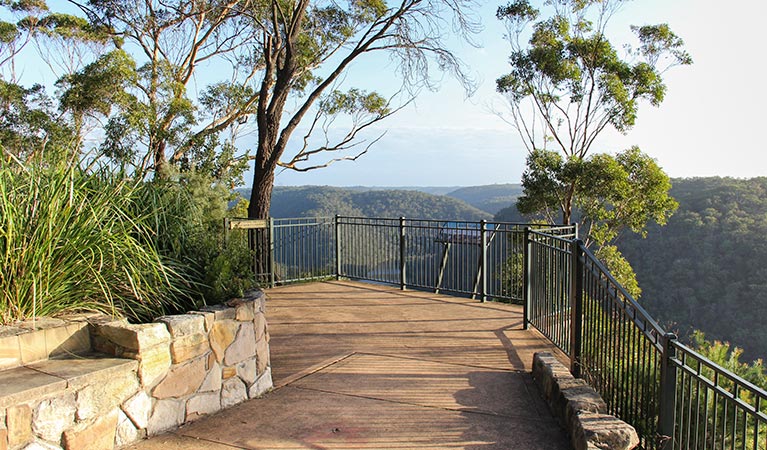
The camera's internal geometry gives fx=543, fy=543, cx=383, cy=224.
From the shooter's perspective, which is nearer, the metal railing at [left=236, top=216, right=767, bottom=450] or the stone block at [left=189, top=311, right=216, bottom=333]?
the metal railing at [left=236, top=216, right=767, bottom=450]

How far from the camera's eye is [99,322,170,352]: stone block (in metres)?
3.25

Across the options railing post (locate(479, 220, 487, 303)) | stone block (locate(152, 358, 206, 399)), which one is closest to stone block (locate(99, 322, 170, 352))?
stone block (locate(152, 358, 206, 399))

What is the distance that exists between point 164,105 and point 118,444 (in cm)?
1483

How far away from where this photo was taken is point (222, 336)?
12.8 ft

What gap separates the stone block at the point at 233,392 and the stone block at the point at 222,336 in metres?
0.20

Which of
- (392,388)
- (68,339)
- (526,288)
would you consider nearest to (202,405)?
(68,339)

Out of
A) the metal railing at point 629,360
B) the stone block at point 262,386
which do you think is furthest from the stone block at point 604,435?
the stone block at point 262,386

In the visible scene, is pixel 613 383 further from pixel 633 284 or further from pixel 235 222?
pixel 633 284

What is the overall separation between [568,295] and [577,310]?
0.66 meters

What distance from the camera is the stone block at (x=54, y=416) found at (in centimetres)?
268

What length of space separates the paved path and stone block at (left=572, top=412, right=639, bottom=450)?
1.06ft

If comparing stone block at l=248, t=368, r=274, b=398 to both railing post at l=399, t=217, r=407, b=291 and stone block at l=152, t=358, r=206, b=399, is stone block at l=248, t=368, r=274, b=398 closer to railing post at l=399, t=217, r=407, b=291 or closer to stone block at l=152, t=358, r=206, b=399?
stone block at l=152, t=358, r=206, b=399

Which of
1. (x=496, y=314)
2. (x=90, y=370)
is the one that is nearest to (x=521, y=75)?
(x=496, y=314)

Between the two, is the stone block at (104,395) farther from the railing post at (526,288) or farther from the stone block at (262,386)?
the railing post at (526,288)
